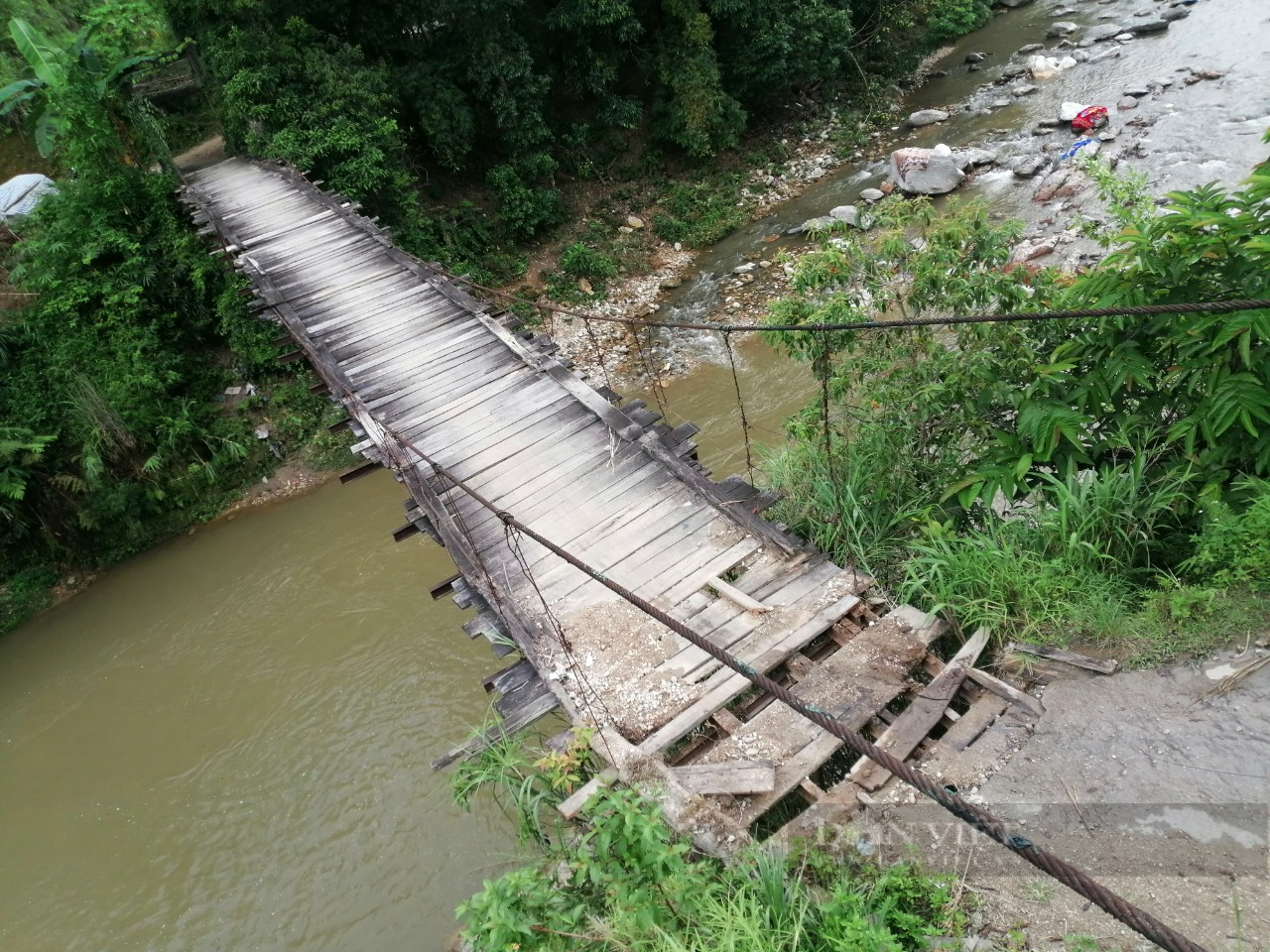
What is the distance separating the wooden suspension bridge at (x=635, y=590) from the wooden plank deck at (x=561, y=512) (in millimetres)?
15

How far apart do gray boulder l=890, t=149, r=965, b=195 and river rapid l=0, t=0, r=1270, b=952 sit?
132 centimetres

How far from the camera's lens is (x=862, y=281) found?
479 cm

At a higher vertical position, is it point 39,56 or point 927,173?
point 39,56

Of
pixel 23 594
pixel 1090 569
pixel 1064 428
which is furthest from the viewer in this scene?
pixel 23 594

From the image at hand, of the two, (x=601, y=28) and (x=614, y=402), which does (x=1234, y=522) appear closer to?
(x=614, y=402)

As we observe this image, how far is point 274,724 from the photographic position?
23.6 ft

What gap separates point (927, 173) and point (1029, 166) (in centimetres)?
153

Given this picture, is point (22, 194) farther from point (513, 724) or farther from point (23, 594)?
point (513, 724)

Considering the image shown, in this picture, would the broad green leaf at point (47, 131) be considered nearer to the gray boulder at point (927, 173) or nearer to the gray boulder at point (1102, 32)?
the gray boulder at point (927, 173)

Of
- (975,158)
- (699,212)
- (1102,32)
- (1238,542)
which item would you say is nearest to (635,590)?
(1238,542)

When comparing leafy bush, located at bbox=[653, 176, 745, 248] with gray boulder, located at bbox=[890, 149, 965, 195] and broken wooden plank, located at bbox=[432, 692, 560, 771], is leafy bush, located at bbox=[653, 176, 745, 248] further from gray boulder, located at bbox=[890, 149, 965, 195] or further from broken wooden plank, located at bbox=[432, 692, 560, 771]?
broken wooden plank, located at bbox=[432, 692, 560, 771]

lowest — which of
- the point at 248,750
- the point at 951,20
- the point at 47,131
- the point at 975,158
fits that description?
the point at 248,750

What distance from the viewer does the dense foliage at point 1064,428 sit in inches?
134

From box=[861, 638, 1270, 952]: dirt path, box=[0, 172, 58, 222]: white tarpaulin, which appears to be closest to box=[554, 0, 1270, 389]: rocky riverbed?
box=[861, 638, 1270, 952]: dirt path
